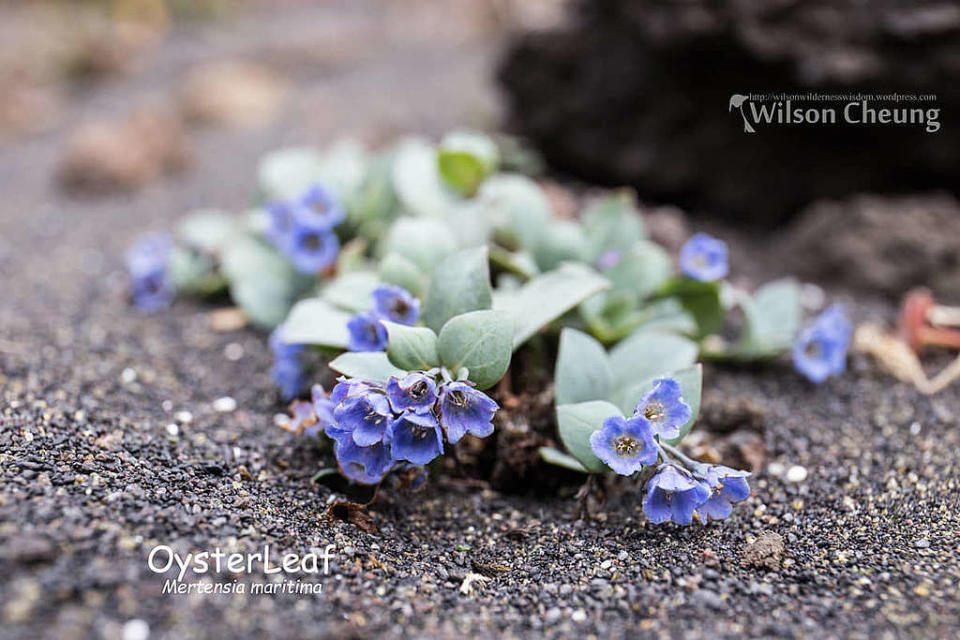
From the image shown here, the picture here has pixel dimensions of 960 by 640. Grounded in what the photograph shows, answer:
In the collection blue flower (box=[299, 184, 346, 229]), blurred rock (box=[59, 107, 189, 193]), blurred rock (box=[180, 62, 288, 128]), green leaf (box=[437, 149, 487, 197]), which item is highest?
blurred rock (box=[180, 62, 288, 128])

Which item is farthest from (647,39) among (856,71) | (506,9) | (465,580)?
(506,9)

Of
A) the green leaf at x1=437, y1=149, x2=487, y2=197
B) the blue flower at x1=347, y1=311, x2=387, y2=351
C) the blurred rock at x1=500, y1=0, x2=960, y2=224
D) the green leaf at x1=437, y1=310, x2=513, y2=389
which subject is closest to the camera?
the green leaf at x1=437, y1=310, x2=513, y2=389

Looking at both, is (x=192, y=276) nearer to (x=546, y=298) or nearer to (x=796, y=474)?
(x=546, y=298)

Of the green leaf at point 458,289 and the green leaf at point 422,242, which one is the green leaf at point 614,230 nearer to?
the green leaf at point 422,242

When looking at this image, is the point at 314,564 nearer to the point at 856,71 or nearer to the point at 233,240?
the point at 233,240

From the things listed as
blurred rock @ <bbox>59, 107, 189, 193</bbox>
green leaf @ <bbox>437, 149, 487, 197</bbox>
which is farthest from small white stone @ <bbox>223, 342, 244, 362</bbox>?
blurred rock @ <bbox>59, 107, 189, 193</bbox>

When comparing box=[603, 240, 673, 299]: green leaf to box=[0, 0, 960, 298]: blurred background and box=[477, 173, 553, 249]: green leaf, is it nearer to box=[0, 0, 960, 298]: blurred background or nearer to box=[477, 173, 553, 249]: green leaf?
box=[477, 173, 553, 249]: green leaf

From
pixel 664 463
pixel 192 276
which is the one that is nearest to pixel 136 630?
pixel 664 463

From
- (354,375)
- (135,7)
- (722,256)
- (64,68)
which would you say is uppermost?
(135,7)
